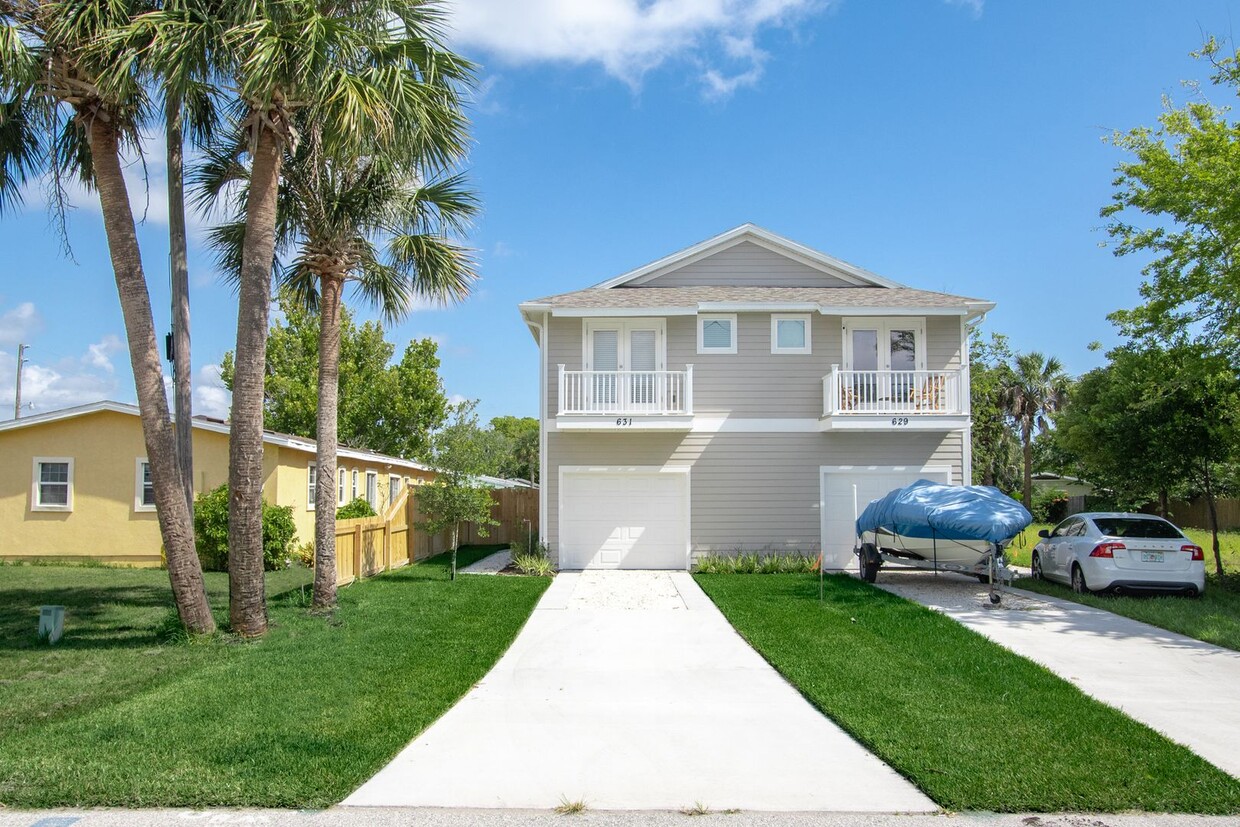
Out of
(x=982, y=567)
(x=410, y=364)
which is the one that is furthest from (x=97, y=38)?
(x=410, y=364)

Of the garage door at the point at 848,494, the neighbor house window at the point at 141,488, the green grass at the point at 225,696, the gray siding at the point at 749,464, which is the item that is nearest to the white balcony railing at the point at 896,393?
the gray siding at the point at 749,464

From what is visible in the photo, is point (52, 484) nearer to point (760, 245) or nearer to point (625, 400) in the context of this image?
point (625, 400)

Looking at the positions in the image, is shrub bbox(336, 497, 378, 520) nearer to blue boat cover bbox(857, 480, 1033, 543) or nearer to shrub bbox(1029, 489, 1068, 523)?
blue boat cover bbox(857, 480, 1033, 543)

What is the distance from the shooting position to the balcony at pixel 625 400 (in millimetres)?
17734

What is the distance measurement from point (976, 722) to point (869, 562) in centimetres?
930

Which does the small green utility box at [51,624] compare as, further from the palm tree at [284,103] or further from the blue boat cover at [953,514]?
the blue boat cover at [953,514]

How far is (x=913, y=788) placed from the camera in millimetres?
5574

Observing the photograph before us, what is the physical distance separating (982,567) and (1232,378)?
19.5ft

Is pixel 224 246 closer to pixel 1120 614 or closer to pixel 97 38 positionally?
pixel 97 38

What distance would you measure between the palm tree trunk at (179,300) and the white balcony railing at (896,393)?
470 inches

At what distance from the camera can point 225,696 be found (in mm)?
7543

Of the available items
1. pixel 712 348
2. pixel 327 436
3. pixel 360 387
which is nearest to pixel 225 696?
pixel 327 436

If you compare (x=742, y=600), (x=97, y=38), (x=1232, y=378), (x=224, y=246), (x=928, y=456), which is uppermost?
(x=97, y=38)

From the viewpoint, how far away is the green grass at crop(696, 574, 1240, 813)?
17.7ft
